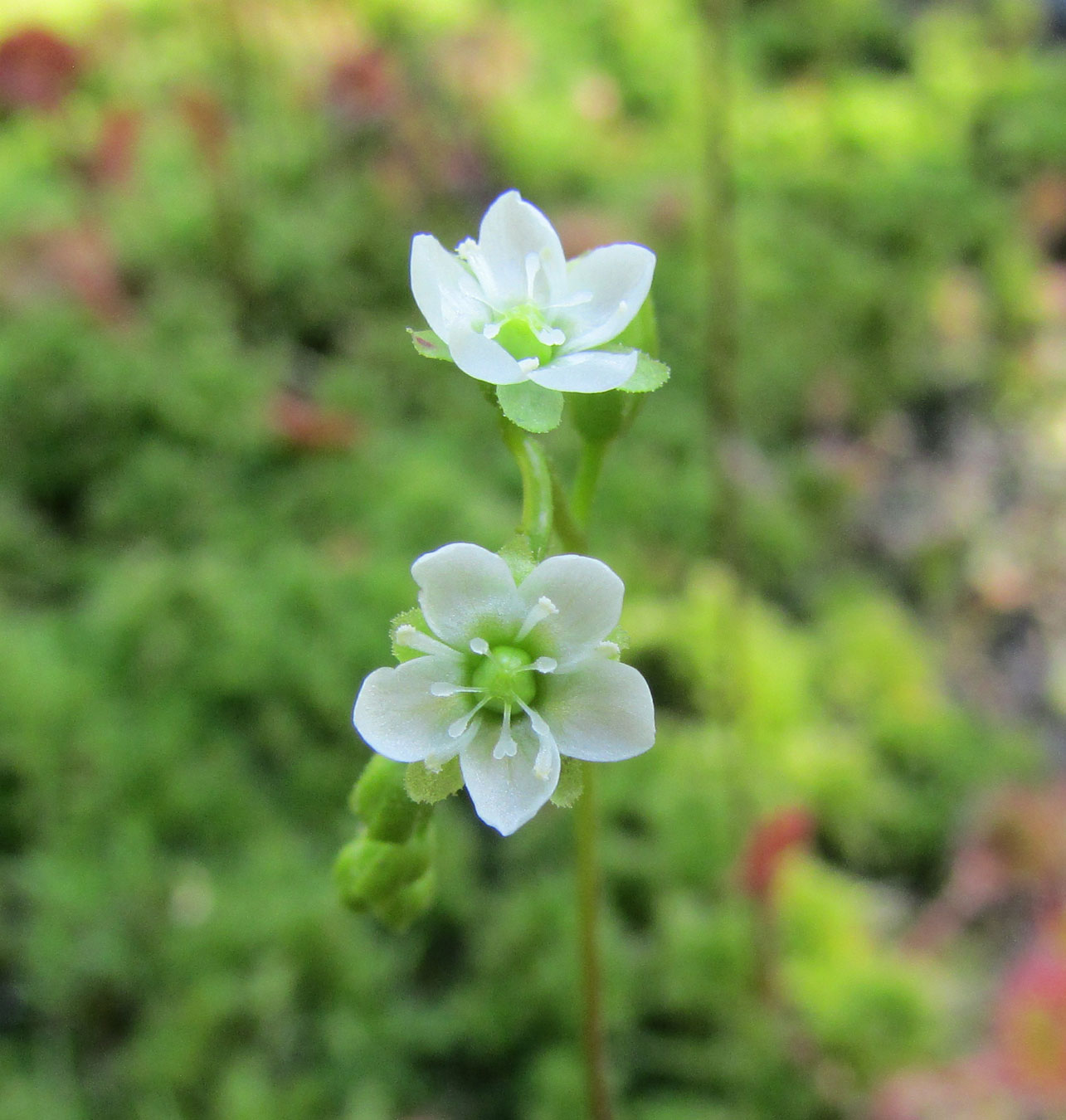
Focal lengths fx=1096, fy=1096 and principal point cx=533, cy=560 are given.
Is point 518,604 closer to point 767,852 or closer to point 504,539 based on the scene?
point 767,852

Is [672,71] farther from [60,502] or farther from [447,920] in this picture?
[447,920]

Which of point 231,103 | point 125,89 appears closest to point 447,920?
point 231,103

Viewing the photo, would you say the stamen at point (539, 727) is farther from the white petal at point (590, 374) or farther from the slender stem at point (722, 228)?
the slender stem at point (722, 228)

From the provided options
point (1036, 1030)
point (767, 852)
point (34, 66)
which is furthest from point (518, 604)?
point (34, 66)

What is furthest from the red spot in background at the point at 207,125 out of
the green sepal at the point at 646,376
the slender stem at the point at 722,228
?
the green sepal at the point at 646,376

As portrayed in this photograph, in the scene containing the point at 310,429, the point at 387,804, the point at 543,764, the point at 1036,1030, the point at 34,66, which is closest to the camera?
the point at 543,764

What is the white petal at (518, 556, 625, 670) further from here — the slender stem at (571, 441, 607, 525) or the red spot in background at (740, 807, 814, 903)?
the red spot in background at (740, 807, 814, 903)
